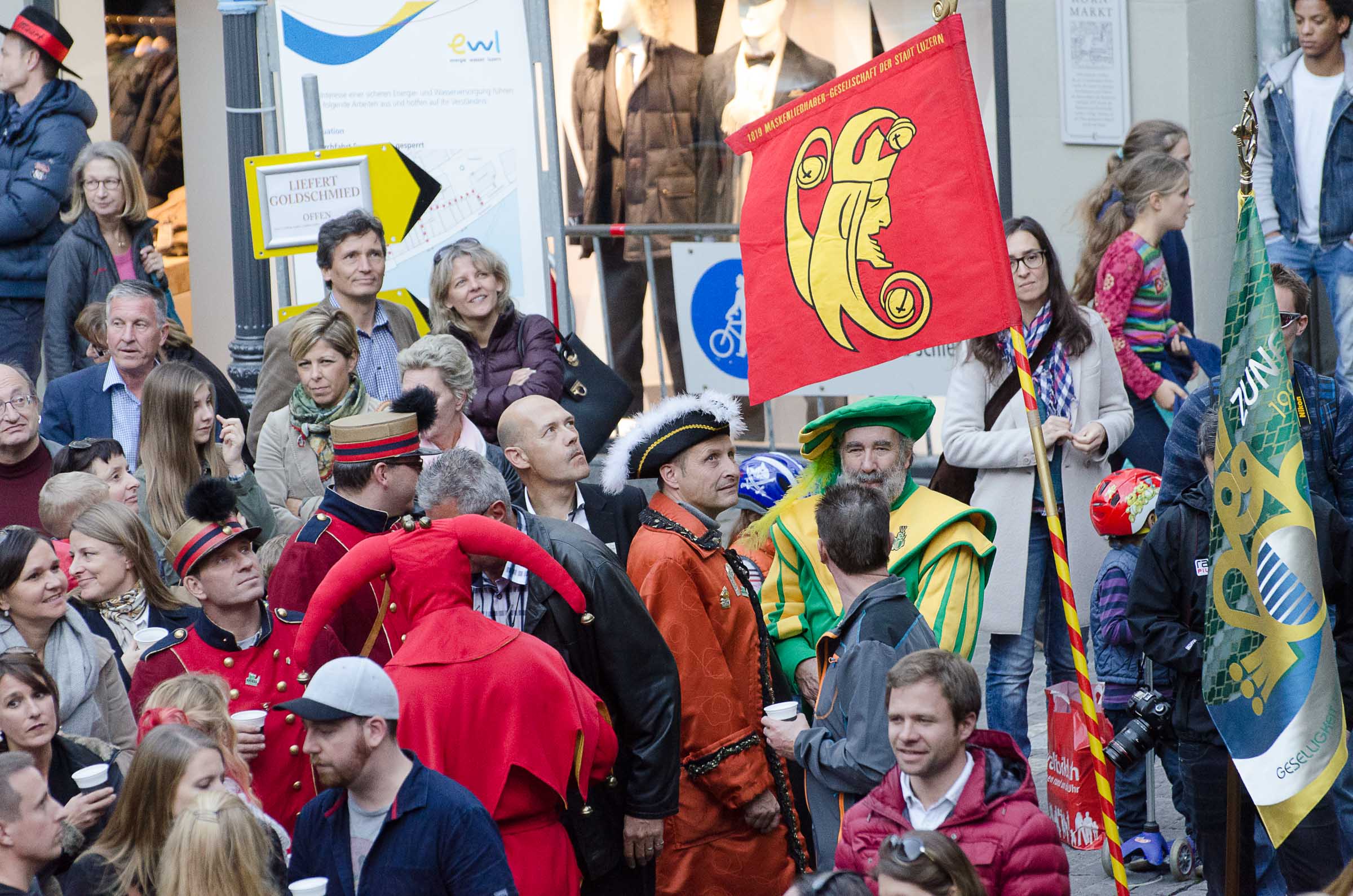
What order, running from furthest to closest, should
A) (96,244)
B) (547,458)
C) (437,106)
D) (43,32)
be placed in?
(43,32) < (437,106) < (96,244) < (547,458)

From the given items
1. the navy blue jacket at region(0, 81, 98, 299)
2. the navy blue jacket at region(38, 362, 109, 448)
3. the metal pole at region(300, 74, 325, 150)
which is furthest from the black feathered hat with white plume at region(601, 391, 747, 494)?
the navy blue jacket at region(0, 81, 98, 299)

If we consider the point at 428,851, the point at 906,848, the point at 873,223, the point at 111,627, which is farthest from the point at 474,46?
the point at 906,848

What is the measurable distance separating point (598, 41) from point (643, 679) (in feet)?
26.5

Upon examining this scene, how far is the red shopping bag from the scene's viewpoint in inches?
257

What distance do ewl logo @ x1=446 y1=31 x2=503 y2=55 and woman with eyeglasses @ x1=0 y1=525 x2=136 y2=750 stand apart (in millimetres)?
4300

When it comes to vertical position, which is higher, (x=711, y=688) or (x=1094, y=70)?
(x=1094, y=70)

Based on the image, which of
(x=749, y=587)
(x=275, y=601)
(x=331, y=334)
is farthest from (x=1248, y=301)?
(x=331, y=334)

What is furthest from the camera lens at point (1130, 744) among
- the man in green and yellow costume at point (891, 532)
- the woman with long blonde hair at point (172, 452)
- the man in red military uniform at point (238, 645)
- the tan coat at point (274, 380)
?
the tan coat at point (274, 380)

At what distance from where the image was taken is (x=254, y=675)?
517cm

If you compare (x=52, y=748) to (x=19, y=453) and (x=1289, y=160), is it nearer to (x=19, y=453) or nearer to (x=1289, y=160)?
(x=19, y=453)

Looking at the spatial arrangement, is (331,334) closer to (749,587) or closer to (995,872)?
(749,587)

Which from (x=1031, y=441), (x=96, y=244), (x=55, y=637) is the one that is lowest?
(x=55, y=637)

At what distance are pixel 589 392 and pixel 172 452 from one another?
72.9 inches

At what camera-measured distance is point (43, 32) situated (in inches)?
374
